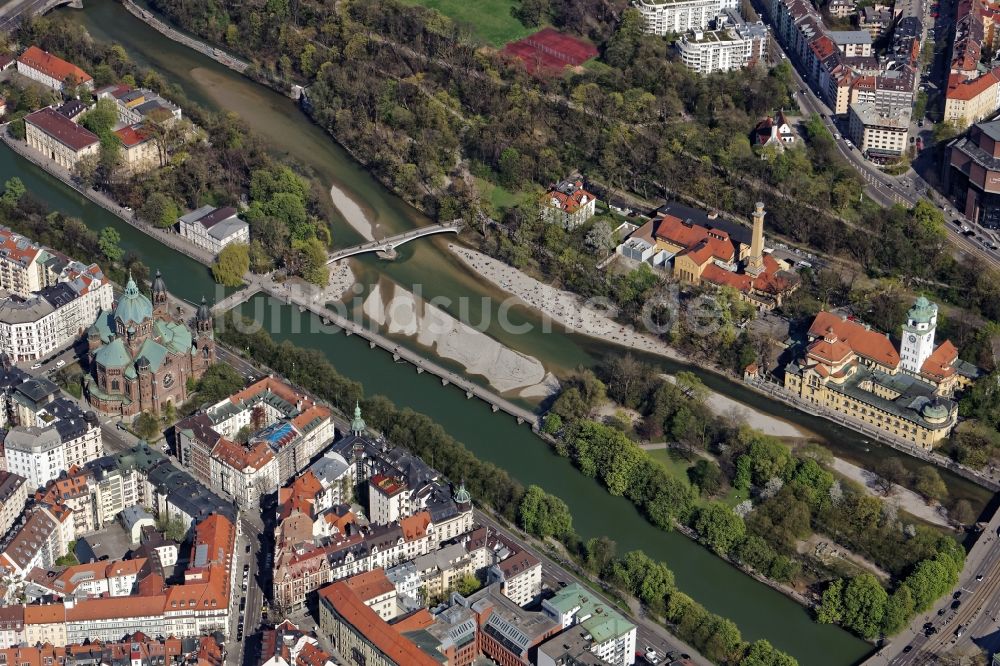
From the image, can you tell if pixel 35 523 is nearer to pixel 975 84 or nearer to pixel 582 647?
pixel 582 647

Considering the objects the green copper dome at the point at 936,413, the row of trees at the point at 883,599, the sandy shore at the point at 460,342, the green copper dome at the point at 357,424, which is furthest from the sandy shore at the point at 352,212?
the row of trees at the point at 883,599

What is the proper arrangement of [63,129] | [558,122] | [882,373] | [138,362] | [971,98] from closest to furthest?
[138,362], [882,373], [63,129], [971,98], [558,122]

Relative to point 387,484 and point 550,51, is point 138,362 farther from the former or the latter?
point 550,51

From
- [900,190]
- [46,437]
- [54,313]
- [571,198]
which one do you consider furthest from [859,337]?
[54,313]

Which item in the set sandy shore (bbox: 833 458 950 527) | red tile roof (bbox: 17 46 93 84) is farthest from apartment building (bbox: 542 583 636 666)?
red tile roof (bbox: 17 46 93 84)

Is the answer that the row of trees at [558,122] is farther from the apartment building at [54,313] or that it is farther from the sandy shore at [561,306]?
the apartment building at [54,313]

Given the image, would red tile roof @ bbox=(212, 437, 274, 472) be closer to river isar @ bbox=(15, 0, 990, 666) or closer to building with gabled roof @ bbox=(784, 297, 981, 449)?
river isar @ bbox=(15, 0, 990, 666)

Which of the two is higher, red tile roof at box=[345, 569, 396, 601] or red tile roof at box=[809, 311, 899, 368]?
red tile roof at box=[809, 311, 899, 368]
